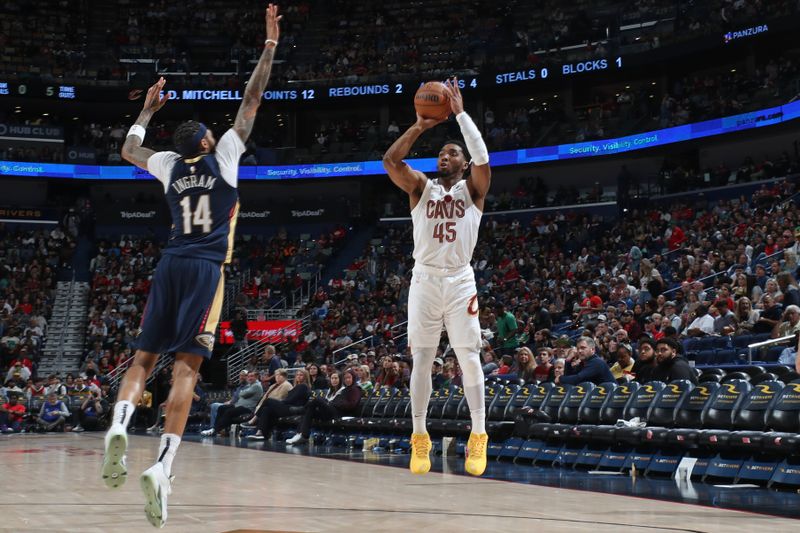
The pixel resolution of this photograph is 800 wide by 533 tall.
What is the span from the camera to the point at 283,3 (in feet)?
132

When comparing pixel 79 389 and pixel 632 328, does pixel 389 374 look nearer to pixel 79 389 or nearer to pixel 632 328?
pixel 632 328

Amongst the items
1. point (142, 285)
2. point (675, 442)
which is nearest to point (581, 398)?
point (675, 442)

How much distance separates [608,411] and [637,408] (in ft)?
1.33

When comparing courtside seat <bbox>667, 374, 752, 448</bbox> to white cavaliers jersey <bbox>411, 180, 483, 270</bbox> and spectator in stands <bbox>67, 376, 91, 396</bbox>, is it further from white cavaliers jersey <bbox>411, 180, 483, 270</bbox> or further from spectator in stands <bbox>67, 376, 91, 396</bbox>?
spectator in stands <bbox>67, 376, 91, 396</bbox>

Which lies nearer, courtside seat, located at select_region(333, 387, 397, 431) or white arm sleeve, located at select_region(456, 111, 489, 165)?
white arm sleeve, located at select_region(456, 111, 489, 165)

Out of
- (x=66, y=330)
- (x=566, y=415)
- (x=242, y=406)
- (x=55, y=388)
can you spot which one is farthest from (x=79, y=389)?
(x=566, y=415)

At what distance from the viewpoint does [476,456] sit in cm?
707

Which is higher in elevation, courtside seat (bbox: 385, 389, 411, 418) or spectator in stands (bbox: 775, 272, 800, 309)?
spectator in stands (bbox: 775, 272, 800, 309)

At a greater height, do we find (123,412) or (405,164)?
(405,164)

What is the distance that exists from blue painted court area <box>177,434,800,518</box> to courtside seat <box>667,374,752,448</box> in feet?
1.37

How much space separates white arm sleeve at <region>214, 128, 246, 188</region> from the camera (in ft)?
19.3

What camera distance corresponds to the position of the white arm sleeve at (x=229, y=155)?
5.87 meters

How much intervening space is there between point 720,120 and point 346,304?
12083mm

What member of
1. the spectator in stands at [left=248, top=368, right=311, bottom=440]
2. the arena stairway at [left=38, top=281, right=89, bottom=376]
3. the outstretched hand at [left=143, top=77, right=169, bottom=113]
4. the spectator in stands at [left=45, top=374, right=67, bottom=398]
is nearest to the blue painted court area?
the spectator in stands at [left=248, top=368, right=311, bottom=440]
